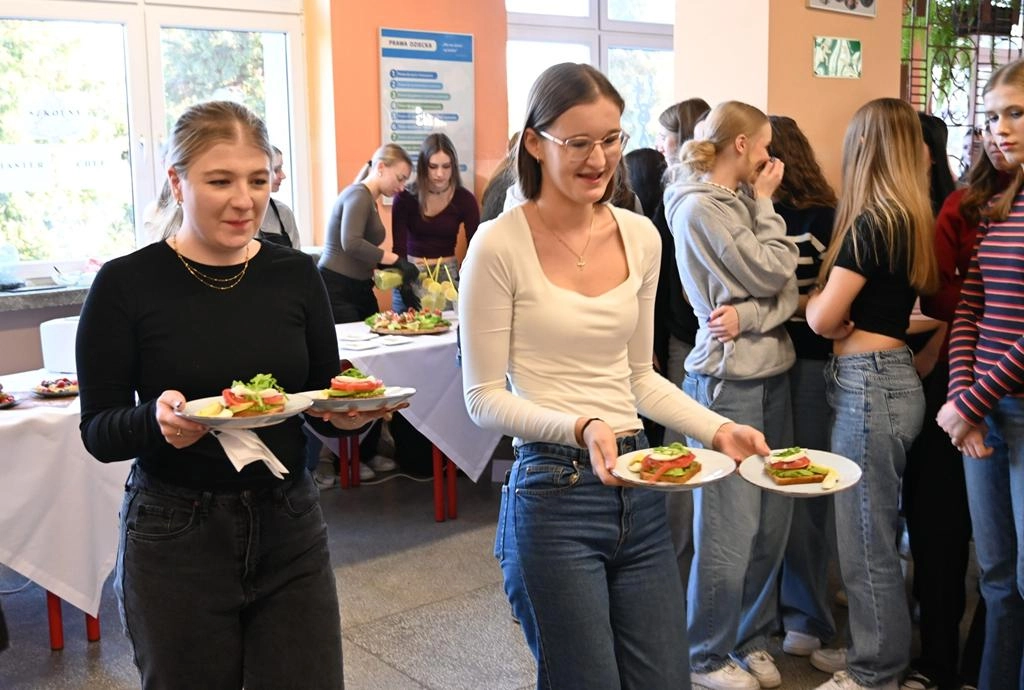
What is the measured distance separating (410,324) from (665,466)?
2823 millimetres

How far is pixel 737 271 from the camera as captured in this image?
273cm

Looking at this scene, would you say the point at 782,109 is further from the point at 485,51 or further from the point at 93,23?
the point at 93,23

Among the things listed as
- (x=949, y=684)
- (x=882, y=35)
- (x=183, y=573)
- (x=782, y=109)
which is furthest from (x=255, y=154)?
(x=882, y=35)

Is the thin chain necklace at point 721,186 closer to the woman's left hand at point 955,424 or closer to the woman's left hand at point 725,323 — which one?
the woman's left hand at point 725,323

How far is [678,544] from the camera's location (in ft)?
10.9

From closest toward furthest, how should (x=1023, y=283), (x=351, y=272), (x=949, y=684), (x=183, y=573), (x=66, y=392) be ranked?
(x=183, y=573) → (x=1023, y=283) → (x=949, y=684) → (x=66, y=392) → (x=351, y=272)

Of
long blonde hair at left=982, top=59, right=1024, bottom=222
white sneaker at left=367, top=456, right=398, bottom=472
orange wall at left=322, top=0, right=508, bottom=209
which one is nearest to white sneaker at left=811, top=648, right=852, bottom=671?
long blonde hair at left=982, top=59, right=1024, bottom=222

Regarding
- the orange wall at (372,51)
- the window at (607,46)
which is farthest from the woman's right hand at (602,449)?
the window at (607,46)

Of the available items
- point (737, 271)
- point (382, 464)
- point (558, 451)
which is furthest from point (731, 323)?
point (382, 464)

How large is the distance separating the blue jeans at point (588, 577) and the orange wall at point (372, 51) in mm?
4323

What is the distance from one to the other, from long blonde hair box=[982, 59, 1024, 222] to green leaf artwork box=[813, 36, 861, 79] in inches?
60.8

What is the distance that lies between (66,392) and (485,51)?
3698 mm

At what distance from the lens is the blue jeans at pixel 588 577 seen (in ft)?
5.57

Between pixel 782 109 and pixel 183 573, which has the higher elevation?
pixel 782 109
